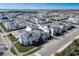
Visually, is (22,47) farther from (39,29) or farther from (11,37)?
(39,29)

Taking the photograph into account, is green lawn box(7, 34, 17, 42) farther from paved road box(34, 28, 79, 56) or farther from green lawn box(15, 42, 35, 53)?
paved road box(34, 28, 79, 56)

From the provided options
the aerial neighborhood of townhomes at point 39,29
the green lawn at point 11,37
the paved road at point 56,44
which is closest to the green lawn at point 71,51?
the aerial neighborhood of townhomes at point 39,29

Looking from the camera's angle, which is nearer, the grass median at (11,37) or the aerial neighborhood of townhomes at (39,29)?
the aerial neighborhood of townhomes at (39,29)

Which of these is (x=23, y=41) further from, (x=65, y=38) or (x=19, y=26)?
(x=65, y=38)

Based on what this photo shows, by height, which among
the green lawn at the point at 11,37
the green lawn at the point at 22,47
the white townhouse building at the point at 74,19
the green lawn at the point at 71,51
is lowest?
the green lawn at the point at 71,51

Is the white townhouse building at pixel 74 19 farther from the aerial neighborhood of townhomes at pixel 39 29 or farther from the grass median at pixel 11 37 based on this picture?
the grass median at pixel 11 37

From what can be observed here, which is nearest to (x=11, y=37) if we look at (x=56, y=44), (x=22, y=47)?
(x=22, y=47)

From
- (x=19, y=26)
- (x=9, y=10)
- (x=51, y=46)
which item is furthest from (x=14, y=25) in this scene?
(x=51, y=46)
